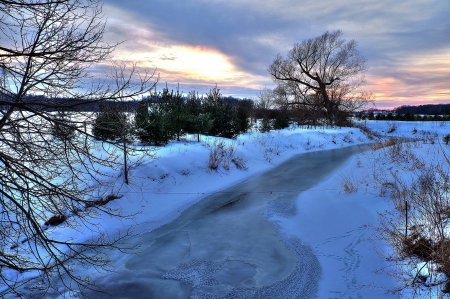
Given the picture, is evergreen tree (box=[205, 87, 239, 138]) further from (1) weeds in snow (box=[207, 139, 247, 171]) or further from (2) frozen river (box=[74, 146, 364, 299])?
(2) frozen river (box=[74, 146, 364, 299])

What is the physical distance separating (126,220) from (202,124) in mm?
7479

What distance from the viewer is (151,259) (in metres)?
5.11

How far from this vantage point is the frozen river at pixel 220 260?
13.6 feet

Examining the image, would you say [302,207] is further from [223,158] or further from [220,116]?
[220,116]

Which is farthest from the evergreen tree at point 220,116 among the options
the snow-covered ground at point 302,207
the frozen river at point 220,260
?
the frozen river at point 220,260

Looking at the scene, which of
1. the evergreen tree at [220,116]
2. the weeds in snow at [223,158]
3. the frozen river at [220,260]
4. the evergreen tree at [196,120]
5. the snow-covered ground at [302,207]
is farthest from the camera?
the evergreen tree at [220,116]

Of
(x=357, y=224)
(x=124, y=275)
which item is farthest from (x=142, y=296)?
(x=357, y=224)

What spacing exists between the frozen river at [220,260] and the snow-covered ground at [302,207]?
0.34 meters

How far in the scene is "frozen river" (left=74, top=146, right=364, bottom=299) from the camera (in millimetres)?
4160

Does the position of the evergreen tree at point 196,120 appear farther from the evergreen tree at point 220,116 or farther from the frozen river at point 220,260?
the frozen river at point 220,260

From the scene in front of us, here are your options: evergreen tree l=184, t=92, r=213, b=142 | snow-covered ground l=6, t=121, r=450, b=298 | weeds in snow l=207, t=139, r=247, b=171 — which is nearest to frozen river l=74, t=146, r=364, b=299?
snow-covered ground l=6, t=121, r=450, b=298

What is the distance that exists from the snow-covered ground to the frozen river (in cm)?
34

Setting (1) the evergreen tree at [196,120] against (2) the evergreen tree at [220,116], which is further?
(2) the evergreen tree at [220,116]

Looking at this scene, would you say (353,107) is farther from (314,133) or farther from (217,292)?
(217,292)
